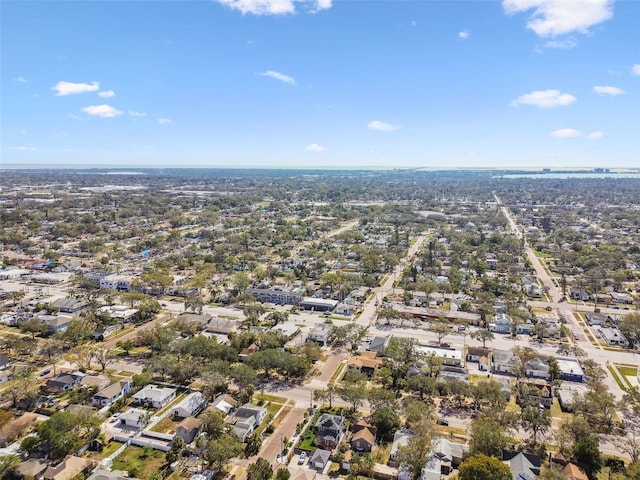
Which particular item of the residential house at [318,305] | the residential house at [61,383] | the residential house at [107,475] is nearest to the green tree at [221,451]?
the residential house at [107,475]

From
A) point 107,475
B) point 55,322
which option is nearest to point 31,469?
point 107,475

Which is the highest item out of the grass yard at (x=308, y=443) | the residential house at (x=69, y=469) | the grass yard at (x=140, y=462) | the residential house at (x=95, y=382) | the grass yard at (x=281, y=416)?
the residential house at (x=69, y=469)

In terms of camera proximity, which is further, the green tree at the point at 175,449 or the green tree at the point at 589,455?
the green tree at the point at 175,449

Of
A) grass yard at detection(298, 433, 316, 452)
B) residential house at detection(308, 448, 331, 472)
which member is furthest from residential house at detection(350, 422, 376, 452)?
grass yard at detection(298, 433, 316, 452)

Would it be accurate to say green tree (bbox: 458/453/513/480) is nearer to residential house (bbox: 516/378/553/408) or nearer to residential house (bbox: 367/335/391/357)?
residential house (bbox: 516/378/553/408)

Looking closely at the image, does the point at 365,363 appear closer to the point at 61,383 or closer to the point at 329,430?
the point at 329,430

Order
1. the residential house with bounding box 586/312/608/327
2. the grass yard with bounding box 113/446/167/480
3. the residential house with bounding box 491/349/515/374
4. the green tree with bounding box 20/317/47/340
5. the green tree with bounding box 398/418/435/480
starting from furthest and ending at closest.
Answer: the residential house with bounding box 586/312/608/327
the green tree with bounding box 20/317/47/340
the residential house with bounding box 491/349/515/374
the grass yard with bounding box 113/446/167/480
the green tree with bounding box 398/418/435/480

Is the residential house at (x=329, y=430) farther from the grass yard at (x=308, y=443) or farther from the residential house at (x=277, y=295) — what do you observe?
the residential house at (x=277, y=295)
